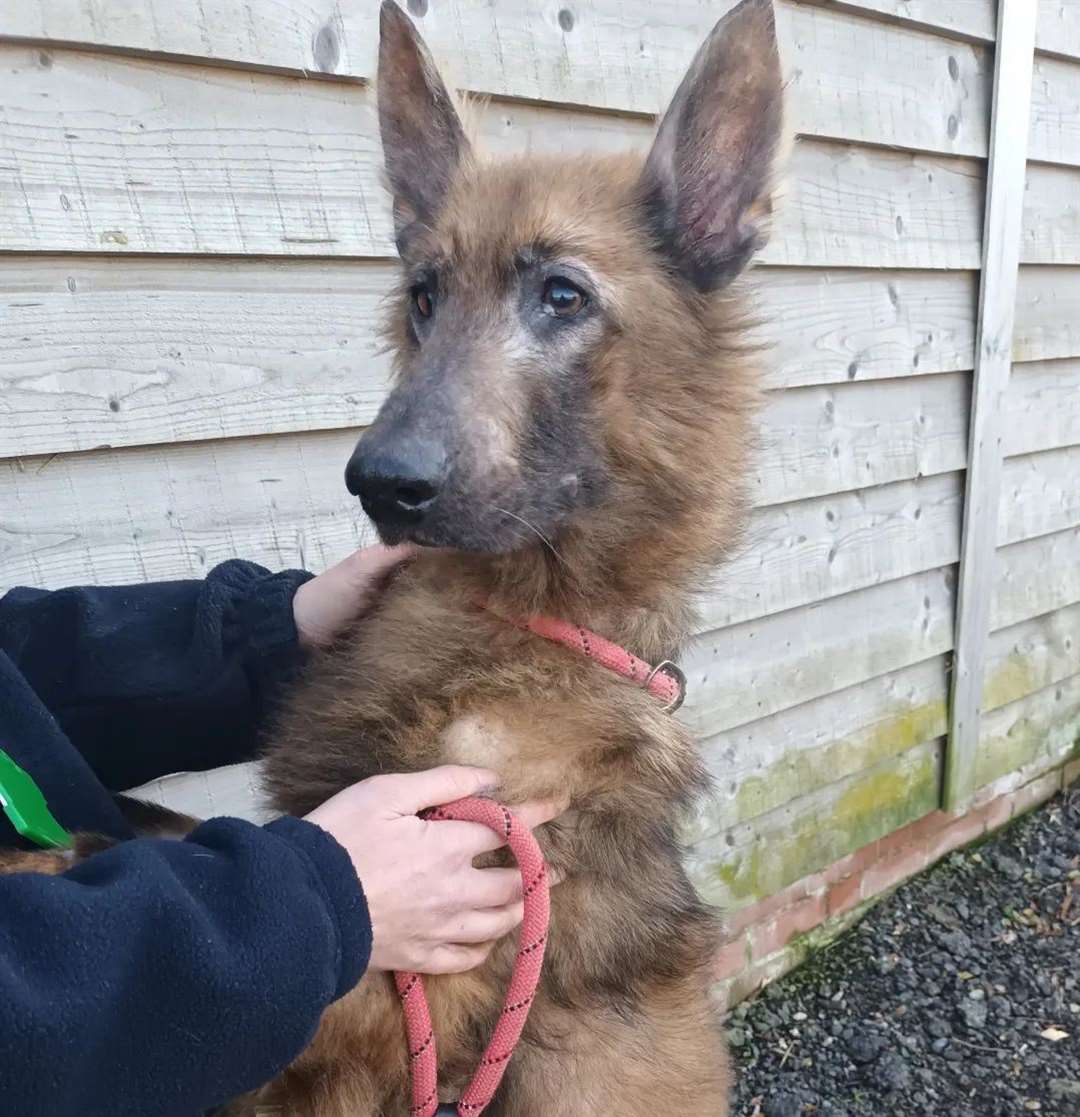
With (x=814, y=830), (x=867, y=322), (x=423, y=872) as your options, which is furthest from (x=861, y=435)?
(x=423, y=872)

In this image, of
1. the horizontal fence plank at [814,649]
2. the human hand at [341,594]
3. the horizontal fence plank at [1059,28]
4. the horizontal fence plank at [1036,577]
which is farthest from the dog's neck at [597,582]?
the horizontal fence plank at [1059,28]

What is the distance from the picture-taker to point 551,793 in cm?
149

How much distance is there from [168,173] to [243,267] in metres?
0.23

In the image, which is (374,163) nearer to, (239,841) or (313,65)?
(313,65)

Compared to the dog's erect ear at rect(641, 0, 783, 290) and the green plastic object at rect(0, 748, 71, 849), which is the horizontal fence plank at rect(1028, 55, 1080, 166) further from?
the green plastic object at rect(0, 748, 71, 849)

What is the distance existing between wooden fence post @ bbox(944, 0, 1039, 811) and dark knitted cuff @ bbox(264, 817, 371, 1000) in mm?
3223

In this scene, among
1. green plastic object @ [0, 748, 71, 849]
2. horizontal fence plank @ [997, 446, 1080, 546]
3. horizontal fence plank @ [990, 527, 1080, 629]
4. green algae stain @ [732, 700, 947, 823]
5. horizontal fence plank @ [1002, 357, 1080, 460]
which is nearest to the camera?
green plastic object @ [0, 748, 71, 849]

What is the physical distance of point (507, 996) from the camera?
138 centimetres

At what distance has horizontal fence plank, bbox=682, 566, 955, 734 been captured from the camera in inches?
125

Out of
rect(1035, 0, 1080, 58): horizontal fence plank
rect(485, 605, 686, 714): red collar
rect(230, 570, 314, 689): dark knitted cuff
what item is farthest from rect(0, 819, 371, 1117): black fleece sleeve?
rect(1035, 0, 1080, 58): horizontal fence plank

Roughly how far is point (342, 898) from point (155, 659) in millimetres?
773

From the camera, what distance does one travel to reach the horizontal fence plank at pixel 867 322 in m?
3.04

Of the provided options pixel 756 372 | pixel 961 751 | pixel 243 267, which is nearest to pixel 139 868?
pixel 756 372

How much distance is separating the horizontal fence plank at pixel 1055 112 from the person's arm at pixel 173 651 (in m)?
3.20
